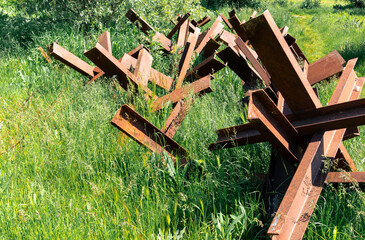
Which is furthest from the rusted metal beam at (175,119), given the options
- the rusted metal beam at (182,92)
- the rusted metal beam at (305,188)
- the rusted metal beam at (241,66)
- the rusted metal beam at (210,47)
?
the rusted metal beam at (210,47)

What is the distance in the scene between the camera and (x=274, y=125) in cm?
202

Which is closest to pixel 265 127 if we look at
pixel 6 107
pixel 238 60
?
pixel 238 60

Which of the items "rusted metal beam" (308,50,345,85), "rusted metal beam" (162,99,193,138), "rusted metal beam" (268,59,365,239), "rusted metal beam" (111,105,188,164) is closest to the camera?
"rusted metal beam" (268,59,365,239)

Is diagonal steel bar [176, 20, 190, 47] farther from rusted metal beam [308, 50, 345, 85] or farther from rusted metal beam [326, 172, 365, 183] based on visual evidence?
rusted metal beam [326, 172, 365, 183]

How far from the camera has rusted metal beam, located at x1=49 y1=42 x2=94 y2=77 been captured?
4.18 metres

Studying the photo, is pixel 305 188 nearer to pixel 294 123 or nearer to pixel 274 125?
pixel 274 125

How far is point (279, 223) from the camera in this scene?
167 centimetres

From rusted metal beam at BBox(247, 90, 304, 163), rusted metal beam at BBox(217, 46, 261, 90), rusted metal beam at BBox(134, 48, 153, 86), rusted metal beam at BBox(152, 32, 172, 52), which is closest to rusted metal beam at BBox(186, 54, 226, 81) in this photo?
rusted metal beam at BBox(217, 46, 261, 90)

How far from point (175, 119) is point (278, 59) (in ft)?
4.41

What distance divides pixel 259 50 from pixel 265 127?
44 centimetres

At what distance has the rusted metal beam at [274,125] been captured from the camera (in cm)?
185

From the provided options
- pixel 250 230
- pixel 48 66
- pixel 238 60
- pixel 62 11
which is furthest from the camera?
pixel 62 11

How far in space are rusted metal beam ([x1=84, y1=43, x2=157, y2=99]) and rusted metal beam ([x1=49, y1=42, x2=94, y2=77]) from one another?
71cm

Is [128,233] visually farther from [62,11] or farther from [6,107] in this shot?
[62,11]
